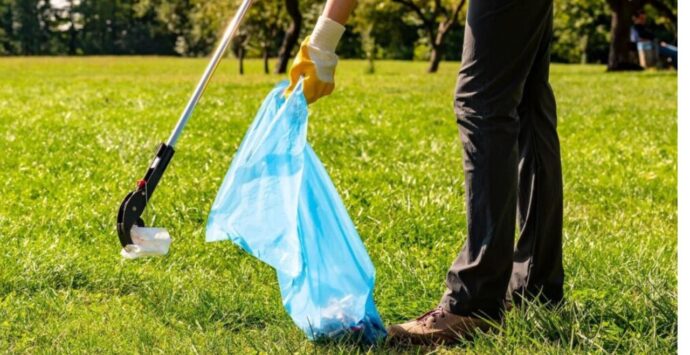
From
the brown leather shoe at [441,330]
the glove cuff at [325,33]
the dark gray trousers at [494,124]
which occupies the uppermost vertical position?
the glove cuff at [325,33]

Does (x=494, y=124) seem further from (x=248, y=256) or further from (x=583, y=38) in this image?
(x=583, y=38)

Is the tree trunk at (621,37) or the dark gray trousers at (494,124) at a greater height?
the dark gray trousers at (494,124)

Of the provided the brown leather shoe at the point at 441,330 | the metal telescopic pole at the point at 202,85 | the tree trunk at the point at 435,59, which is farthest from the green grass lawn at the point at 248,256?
the tree trunk at the point at 435,59

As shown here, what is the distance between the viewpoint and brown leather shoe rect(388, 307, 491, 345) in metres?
2.90

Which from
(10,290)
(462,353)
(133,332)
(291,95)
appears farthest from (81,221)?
(462,353)

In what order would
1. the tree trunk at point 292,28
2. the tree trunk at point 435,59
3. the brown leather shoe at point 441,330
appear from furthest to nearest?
1. the tree trunk at point 435,59
2. the tree trunk at point 292,28
3. the brown leather shoe at point 441,330

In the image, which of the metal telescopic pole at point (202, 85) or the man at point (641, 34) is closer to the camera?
the metal telescopic pole at point (202, 85)

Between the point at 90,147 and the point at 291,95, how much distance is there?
14.9 ft

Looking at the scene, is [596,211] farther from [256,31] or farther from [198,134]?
[256,31]

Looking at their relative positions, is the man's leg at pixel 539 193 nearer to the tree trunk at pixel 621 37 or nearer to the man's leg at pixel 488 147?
the man's leg at pixel 488 147

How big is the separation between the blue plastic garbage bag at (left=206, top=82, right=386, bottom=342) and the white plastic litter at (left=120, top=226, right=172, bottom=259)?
15 cm

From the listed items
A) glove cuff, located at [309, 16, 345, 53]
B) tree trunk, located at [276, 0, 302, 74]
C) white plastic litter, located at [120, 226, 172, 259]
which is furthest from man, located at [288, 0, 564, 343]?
tree trunk, located at [276, 0, 302, 74]

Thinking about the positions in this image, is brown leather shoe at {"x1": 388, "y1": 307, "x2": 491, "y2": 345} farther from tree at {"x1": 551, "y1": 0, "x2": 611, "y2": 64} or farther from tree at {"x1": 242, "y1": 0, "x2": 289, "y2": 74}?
A: tree at {"x1": 551, "y1": 0, "x2": 611, "y2": 64}

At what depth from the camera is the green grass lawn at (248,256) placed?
2938mm
